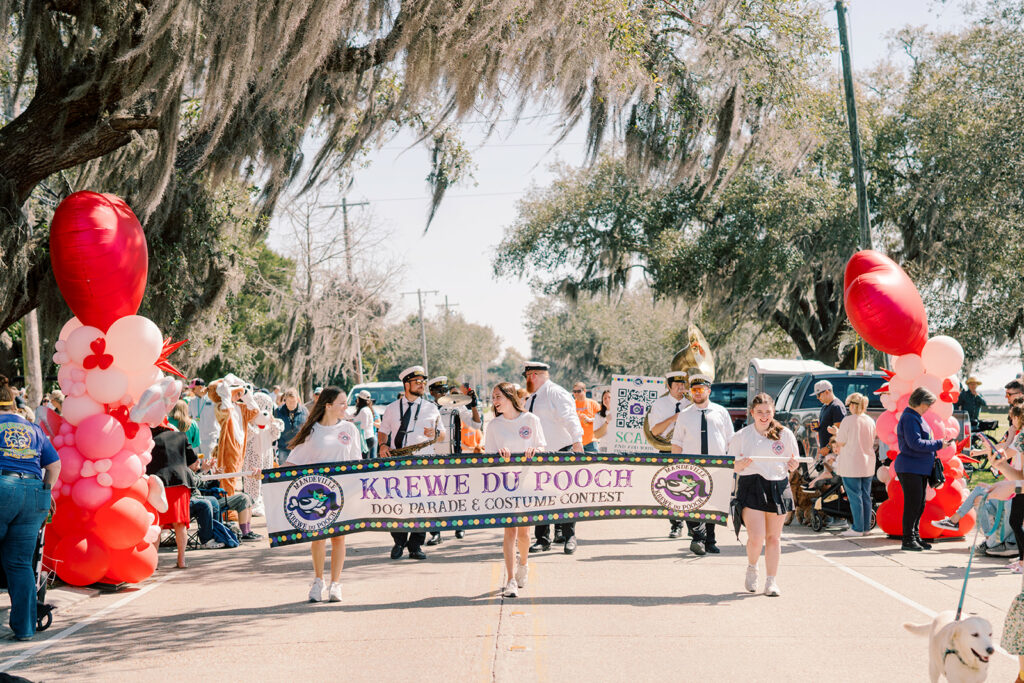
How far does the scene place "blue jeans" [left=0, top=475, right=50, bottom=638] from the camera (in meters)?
7.28

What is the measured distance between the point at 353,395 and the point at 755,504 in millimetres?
16083

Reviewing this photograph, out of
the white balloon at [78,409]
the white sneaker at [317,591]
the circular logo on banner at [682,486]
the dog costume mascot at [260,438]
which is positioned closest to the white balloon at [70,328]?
the white balloon at [78,409]

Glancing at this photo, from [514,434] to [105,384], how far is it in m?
3.57

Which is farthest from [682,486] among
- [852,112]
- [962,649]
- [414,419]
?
[852,112]

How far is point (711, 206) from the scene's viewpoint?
Answer: 1129 inches

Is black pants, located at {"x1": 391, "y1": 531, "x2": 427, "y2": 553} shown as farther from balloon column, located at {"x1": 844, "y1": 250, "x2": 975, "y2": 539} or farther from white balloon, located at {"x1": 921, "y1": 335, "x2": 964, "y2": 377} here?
white balloon, located at {"x1": 921, "y1": 335, "x2": 964, "y2": 377}

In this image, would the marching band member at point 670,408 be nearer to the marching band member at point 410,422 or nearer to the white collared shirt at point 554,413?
the white collared shirt at point 554,413

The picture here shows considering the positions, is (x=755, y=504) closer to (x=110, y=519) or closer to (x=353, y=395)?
(x=110, y=519)

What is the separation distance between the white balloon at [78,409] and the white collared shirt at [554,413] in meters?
4.03

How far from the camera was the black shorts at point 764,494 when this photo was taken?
335 inches

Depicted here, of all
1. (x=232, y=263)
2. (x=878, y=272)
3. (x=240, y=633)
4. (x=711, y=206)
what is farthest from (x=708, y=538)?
(x=711, y=206)

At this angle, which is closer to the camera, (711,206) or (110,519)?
(110,519)

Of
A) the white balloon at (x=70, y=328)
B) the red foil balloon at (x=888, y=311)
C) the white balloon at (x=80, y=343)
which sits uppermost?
the red foil balloon at (x=888, y=311)

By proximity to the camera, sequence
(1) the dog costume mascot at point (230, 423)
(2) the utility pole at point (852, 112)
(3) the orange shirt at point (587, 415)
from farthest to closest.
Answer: (2) the utility pole at point (852, 112) < (3) the orange shirt at point (587, 415) < (1) the dog costume mascot at point (230, 423)
